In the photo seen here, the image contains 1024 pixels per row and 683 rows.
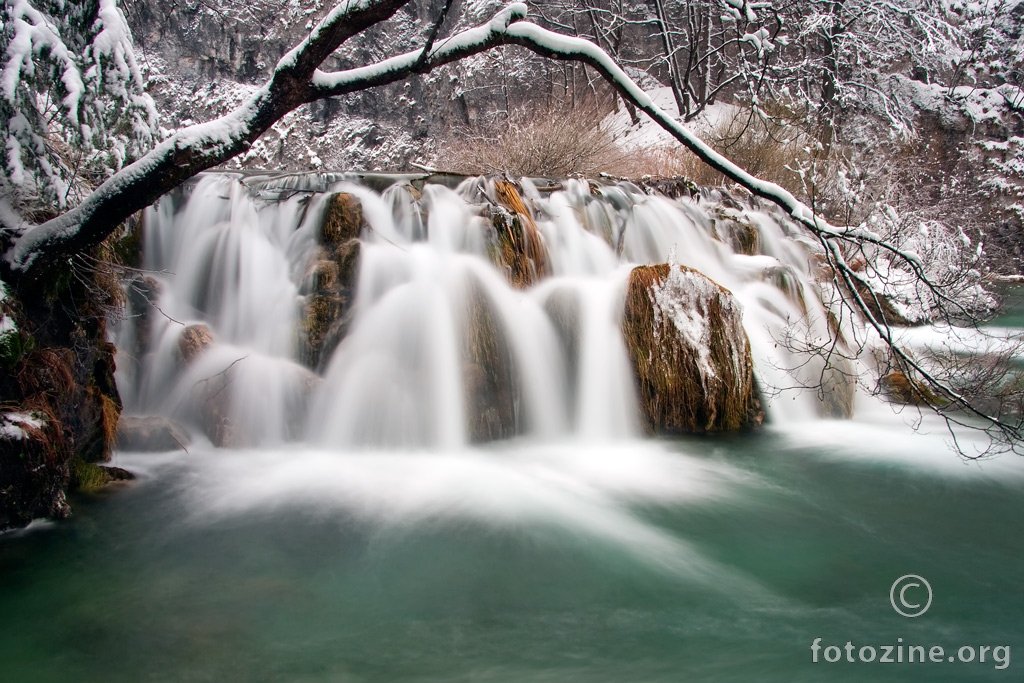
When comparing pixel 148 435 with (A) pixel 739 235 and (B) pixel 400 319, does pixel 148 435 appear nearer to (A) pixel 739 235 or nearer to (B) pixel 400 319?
(B) pixel 400 319

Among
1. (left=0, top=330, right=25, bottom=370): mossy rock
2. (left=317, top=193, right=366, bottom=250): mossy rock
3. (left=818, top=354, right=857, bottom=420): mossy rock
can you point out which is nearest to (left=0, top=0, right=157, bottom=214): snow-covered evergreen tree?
(left=0, top=330, right=25, bottom=370): mossy rock

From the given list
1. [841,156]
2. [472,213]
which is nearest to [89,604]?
[472,213]

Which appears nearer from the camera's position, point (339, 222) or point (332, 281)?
point (332, 281)

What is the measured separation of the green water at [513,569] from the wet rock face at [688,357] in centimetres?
63

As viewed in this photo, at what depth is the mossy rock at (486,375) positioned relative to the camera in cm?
522

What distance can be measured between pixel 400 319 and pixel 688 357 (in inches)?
97.9

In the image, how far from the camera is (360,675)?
2.50m

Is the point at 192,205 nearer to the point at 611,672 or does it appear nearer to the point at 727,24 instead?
the point at 611,672

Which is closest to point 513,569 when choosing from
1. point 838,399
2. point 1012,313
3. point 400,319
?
point 400,319

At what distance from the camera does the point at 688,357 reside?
5.38 metres

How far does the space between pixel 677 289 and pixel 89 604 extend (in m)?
4.62

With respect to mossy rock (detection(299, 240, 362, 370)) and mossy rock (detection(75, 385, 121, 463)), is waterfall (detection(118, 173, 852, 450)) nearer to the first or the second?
mossy rock (detection(299, 240, 362, 370))

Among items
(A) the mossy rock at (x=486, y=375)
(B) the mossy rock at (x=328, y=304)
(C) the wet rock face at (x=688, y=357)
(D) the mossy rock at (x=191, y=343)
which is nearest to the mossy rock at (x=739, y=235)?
(C) the wet rock face at (x=688, y=357)

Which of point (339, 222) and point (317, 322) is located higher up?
point (339, 222)
